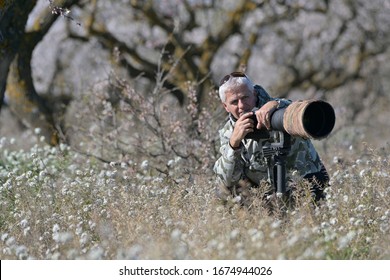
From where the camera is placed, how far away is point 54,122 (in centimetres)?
1330

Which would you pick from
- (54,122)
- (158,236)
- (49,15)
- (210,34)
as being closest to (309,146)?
(158,236)

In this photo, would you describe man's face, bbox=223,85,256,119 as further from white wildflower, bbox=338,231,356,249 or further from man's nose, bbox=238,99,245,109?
white wildflower, bbox=338,231,356,249

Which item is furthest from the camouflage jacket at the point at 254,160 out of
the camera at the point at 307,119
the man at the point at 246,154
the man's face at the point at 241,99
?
the camera at the point at 307,119

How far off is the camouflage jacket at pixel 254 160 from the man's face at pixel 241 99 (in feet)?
0.43

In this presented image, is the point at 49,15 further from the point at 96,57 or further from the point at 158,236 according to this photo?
the point at 96,57

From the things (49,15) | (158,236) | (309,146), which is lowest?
(158,236)

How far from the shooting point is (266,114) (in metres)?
5.78

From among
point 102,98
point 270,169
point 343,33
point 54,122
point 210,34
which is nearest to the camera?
point 270,169

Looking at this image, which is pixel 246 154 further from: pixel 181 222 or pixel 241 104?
pixel 181 222

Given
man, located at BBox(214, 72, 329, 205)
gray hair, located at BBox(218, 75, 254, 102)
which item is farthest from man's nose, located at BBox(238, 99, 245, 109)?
gray hair, located at BBox(218, 75, 254, 102)

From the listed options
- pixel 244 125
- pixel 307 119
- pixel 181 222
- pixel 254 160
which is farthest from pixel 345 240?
pixel 254 160

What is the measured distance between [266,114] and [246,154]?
665 millimetres

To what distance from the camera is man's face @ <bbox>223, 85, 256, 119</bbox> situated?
6.22m

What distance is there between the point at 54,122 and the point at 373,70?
28.9 ft
